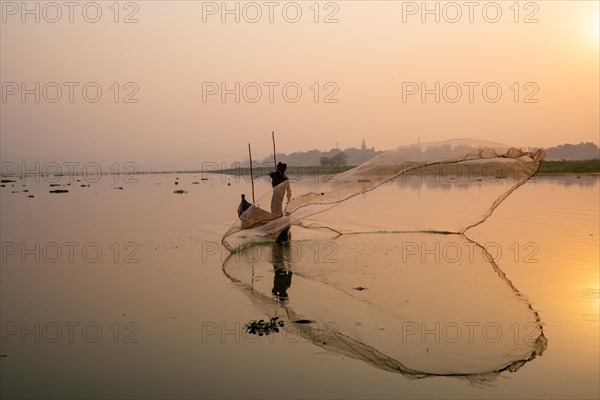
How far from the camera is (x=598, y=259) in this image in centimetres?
1102

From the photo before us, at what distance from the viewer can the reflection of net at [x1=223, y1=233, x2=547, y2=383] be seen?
5.98m

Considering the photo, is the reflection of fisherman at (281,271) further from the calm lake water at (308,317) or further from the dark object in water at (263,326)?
the dark object in water at (263,326)

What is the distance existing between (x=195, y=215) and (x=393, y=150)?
40.0 feet

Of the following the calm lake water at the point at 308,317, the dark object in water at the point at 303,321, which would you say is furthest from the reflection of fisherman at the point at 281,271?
the dark object in water at the point at 303,321

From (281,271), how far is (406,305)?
10.4ft

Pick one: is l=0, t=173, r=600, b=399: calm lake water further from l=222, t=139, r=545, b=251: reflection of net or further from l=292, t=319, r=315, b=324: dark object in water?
l=222, t=139, r=545, b=251: reflection of net

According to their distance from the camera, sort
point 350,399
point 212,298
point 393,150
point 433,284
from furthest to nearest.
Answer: point 393,150 < point 433,284 < point 212,298 < point 350,399

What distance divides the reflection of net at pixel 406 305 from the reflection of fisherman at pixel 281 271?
0.28ft

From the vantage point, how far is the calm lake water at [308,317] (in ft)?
17.5

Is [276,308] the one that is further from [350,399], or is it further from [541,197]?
[541,197]

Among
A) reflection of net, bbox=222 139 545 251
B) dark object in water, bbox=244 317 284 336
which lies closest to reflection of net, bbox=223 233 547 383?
dark object in water, bbox=244 317 284 336

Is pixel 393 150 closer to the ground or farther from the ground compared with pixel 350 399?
farther from the ground

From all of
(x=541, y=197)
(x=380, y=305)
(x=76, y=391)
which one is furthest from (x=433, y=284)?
(x=541, y=197)

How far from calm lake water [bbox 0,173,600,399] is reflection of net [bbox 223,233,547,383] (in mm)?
32
